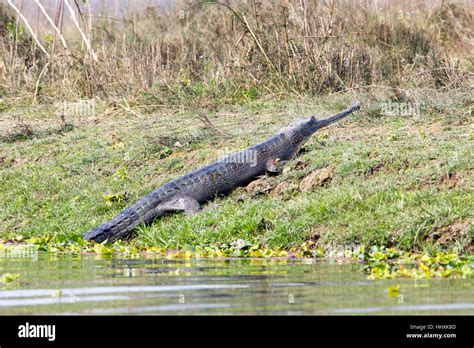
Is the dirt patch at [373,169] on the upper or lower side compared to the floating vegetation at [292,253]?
upper

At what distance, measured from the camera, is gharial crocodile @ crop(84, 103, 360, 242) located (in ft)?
36.8

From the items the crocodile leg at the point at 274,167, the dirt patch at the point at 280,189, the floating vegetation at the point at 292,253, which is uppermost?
the crocodile leg at the point at 274,167

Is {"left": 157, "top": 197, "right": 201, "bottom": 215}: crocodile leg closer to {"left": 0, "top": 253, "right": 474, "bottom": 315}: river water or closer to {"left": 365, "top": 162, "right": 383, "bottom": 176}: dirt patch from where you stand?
{"left": 365, "top": 162, "right": 383, "bottom": 176}: dirt patch

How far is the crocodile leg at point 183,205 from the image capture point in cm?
1162

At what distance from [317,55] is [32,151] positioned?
14.6 feet

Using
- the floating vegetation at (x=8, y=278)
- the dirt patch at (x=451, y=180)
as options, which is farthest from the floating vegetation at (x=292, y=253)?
the floating vegetation at (x=8, y=278)

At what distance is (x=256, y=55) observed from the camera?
16.3 meters

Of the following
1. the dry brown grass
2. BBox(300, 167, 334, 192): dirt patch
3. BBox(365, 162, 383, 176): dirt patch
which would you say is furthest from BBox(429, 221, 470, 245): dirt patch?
the dry brown grass

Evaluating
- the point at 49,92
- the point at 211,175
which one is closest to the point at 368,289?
the point at 211,175

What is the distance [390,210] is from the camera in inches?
383

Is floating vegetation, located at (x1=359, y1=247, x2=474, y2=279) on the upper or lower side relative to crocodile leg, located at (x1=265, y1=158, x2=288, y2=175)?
lower

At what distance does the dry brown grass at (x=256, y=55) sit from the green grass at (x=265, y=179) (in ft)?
1.88

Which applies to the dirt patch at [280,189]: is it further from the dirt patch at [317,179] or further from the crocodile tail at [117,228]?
the crocodile tail at [117,228]

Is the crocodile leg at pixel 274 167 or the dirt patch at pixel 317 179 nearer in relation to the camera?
the dirt patch at pixel 317 179
